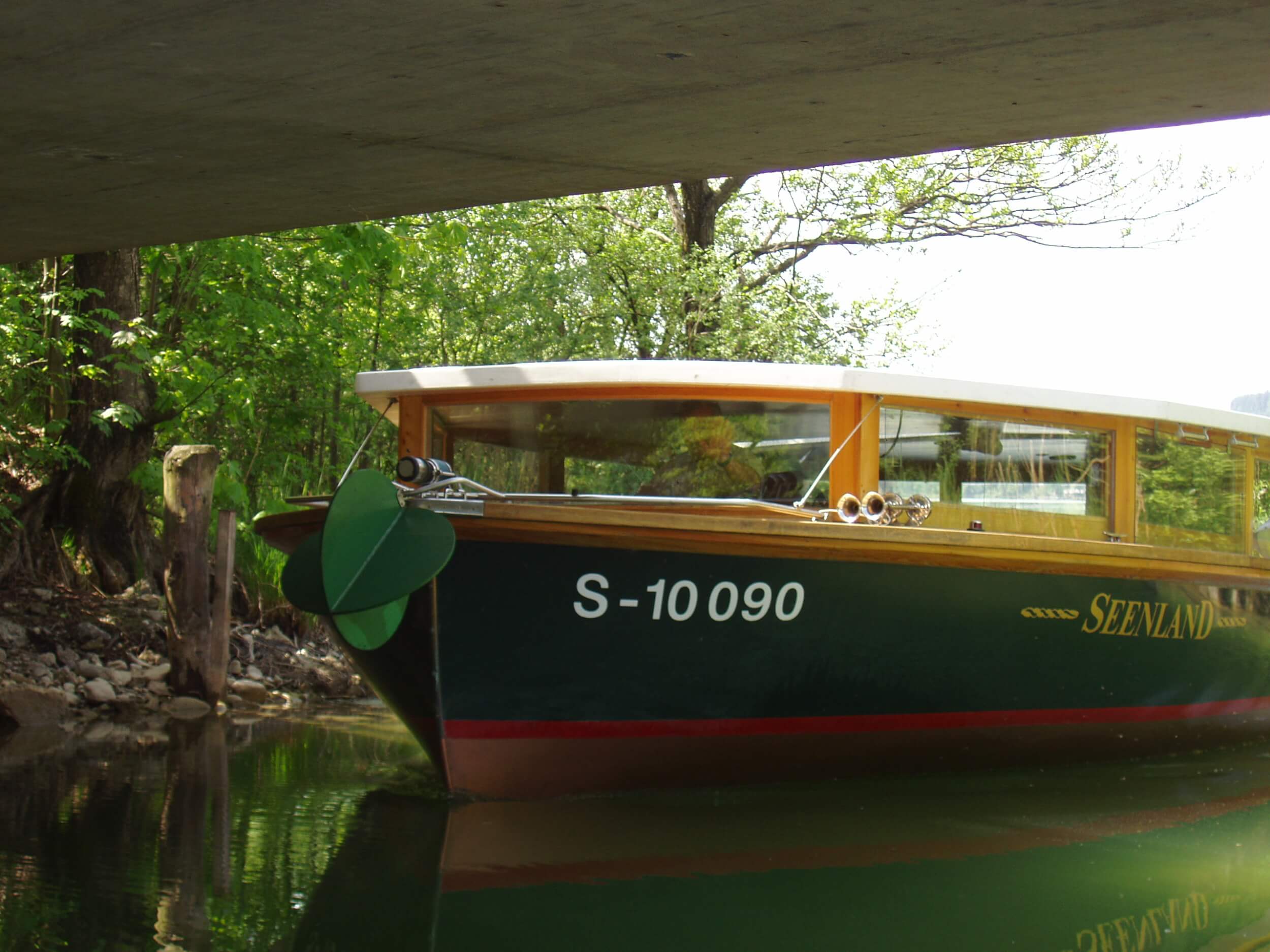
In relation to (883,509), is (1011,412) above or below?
above

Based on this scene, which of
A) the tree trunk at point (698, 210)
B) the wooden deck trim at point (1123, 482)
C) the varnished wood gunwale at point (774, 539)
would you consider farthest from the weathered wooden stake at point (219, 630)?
the tree trunk at point (698, 210)

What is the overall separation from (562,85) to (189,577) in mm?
7053

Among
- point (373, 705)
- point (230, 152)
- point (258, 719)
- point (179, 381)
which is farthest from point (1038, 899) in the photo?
point (179, 381)

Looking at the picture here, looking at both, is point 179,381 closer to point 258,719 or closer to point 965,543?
point 258,719

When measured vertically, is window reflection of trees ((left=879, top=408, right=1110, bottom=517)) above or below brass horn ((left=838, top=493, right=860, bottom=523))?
above

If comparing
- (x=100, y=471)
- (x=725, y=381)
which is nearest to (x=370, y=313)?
(x=100, y=471)

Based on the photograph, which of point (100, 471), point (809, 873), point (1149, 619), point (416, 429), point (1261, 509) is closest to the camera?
point (809, 873)

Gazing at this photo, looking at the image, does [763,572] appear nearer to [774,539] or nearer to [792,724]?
[774,539]

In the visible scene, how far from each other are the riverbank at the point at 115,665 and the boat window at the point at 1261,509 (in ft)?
23.5

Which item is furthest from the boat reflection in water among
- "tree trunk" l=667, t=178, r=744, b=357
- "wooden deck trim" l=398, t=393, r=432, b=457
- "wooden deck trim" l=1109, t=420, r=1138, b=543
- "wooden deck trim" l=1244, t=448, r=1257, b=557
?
"tree trunk" l=667, t=178, r=744, b=357

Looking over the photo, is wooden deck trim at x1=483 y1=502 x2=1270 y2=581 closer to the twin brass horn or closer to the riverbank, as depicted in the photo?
the twin brass horn

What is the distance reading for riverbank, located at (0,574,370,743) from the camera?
31.2ft

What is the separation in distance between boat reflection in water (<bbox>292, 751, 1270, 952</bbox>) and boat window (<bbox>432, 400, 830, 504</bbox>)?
1.60 meters

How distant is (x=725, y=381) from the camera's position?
22.6 feet
